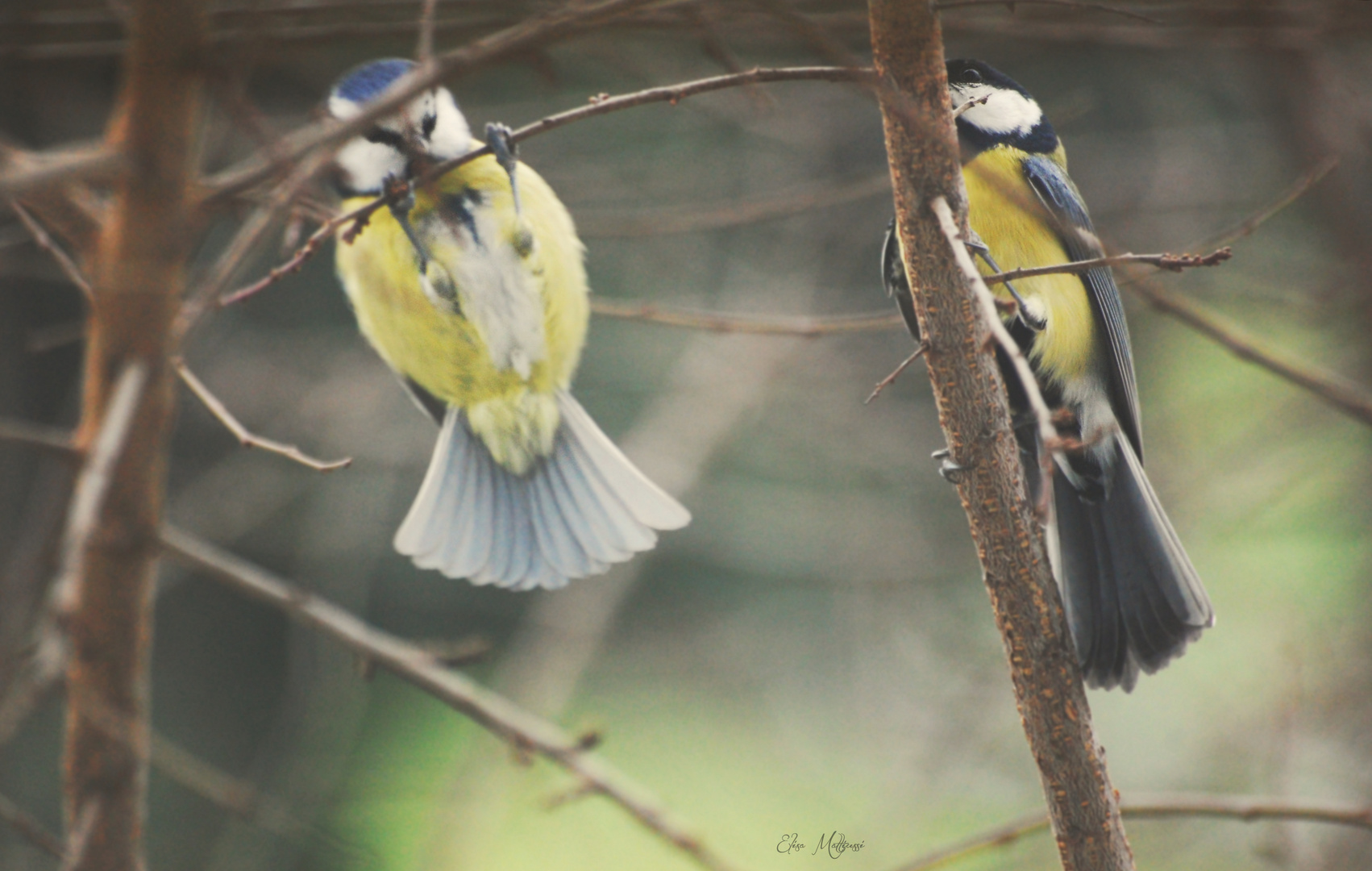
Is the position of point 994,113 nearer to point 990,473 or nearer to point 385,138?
point 990,473

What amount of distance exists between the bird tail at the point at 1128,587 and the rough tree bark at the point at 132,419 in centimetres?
72

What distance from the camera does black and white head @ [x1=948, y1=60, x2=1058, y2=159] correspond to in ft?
2.57

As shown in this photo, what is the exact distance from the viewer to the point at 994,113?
80 cm

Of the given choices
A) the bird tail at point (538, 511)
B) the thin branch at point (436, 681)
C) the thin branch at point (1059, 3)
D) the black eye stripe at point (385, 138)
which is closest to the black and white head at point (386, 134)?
the black eye stripe at point (385, 138)

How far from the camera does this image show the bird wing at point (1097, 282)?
2.68 ft

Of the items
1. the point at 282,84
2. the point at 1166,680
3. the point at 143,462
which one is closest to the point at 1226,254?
the point at 143,462

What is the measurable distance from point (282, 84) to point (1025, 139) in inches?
62.7

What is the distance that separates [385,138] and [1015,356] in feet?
1.39

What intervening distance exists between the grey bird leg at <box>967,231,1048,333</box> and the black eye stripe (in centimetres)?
37

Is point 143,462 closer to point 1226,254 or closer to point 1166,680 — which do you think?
point 1226,254

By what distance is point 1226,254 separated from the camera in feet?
1.98

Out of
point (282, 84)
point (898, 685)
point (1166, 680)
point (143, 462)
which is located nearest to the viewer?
point (143, 462)

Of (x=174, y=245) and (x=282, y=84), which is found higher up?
(x=282, y=84)
